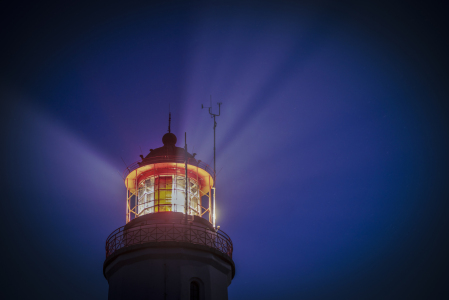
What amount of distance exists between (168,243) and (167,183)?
2947mm

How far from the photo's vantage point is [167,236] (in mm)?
18031

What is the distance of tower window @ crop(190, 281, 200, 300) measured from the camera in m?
17.6

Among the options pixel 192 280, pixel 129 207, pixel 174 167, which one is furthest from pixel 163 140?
pixel 192 280

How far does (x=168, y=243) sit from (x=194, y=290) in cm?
180

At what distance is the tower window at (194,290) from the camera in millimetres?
17578

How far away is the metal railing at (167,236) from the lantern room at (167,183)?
0.96 meters

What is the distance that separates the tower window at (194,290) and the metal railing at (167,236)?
1.34m

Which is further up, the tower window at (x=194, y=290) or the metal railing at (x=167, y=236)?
the metal railing at (x=167, y=236)

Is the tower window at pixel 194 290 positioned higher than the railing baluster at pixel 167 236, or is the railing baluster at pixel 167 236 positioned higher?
the railing baluster at pixel 167 236

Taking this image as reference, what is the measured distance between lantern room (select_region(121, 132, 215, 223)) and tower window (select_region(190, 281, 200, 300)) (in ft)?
8.80

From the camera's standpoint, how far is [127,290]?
17359 mm

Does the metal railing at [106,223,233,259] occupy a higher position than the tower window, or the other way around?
the metal railing at [106,223,233,259]

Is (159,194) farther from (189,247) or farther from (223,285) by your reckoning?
(223,285)

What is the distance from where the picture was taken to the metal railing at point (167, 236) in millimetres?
18000
